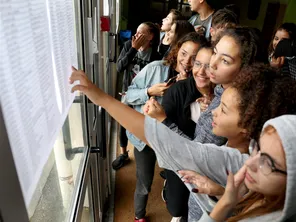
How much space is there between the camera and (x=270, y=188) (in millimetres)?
618

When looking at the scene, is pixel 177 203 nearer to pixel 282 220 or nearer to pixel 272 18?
pixel 282 220

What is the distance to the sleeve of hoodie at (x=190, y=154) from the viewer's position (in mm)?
809

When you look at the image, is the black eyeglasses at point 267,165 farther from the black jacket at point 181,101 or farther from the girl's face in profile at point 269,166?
the black jacket at point 181,101

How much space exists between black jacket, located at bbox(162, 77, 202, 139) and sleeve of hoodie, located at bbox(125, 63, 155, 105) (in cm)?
22

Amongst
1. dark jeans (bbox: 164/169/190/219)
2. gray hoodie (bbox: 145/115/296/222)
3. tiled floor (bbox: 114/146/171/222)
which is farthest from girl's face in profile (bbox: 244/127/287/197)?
tiled floor (bbox: 114/146/171/222)

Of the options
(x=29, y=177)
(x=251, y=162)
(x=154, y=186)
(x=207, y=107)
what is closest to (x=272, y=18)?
(x=154, y=186)

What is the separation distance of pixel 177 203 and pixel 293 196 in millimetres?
847

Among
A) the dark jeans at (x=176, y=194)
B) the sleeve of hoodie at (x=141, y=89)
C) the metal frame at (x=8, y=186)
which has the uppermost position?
the metal frame at (x=8, y=186)

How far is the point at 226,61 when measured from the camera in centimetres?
104

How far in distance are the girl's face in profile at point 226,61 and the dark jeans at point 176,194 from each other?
1.82 ft

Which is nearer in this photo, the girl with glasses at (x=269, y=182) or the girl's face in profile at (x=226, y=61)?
the girl with glasses at (x=269, y=182)

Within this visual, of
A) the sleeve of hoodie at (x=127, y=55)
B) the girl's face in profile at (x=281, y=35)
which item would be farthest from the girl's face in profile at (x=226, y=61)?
the girl's face in profile at (x=281, y=35)

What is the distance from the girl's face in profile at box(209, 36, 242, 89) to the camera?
1.03 meters

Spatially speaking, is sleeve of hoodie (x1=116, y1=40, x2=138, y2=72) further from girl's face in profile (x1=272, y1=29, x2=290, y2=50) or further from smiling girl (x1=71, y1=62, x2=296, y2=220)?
girl's face in profile (x1=272, y1=29, x2=290, y2=50)
